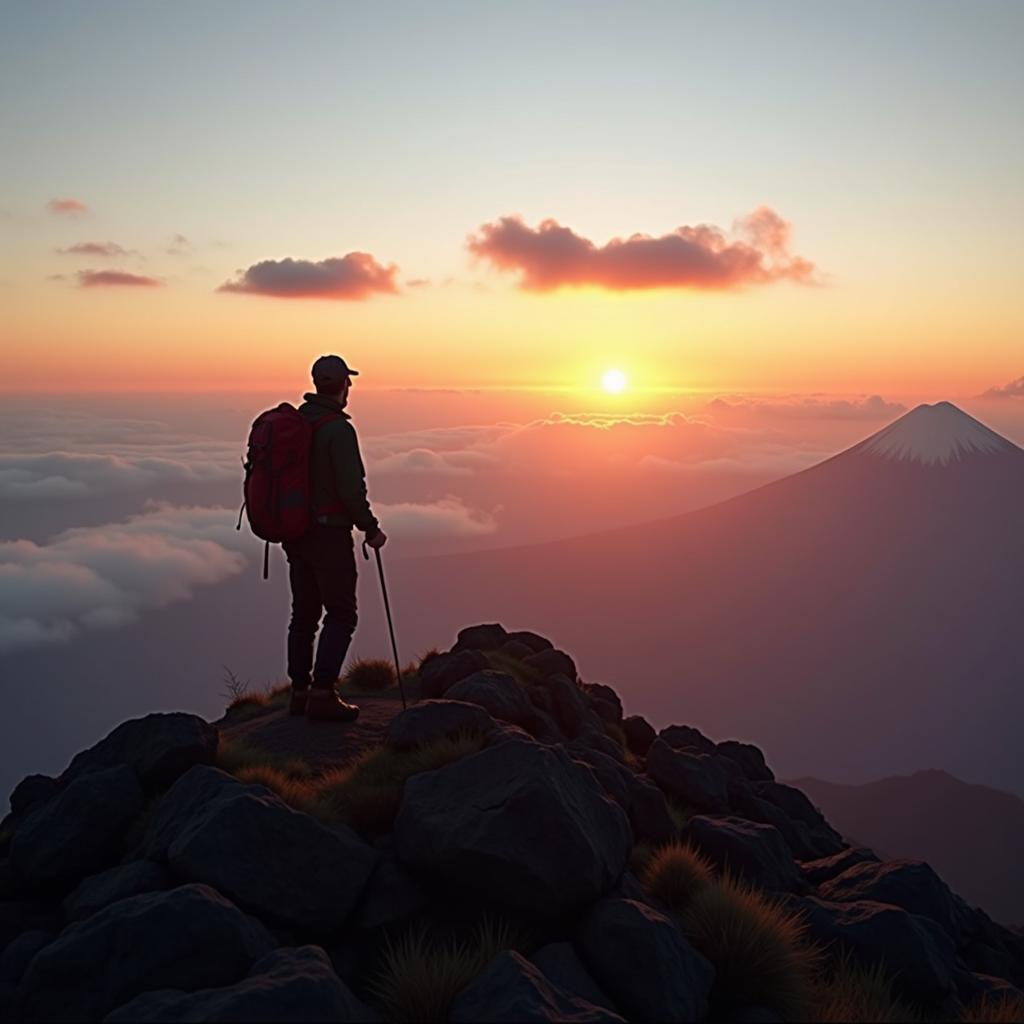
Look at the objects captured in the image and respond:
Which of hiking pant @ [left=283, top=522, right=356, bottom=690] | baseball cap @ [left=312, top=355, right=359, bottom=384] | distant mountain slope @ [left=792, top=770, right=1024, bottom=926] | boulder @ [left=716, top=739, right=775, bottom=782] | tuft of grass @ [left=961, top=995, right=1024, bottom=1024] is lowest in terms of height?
distant mountain slope @ [left=792, top=770, right=1024, bottom=926]

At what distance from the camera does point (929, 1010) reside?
6.93m

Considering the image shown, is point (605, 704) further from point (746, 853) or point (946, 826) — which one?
point (946, 826)

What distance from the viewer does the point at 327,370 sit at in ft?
30.7

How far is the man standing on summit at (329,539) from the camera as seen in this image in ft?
29.9

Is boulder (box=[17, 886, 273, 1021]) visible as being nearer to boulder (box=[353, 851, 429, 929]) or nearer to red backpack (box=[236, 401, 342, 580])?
boulder (box=[353, 851, 429, 929])

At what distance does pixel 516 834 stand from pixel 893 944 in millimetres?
3576

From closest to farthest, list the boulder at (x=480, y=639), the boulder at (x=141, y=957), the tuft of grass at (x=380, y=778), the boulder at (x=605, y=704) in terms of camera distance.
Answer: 1. the boulder at (x=141, y=957)
2. the tuft of grass at (x=380, y=778)
3. the boulder at (x=605, y=704)
4. the boulder at (x=480, y=639)

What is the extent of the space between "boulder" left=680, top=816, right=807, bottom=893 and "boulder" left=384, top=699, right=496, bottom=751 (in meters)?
2.44

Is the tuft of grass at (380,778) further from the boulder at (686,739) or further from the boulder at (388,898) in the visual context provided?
the boulder at (686,739)

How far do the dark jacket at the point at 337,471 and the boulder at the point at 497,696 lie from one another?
238cm

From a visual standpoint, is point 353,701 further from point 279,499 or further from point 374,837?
point 374,837

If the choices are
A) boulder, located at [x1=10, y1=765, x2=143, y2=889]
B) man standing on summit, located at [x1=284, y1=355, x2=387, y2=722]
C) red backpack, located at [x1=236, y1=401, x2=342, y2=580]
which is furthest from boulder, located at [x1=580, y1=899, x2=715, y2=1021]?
red backpack, located at [x1=236, y1=401, x2=342, y2=580]

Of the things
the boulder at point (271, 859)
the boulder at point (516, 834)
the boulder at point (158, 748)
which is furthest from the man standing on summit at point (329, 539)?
the boulder at point (271, 859)

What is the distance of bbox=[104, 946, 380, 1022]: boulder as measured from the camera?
154 inches
